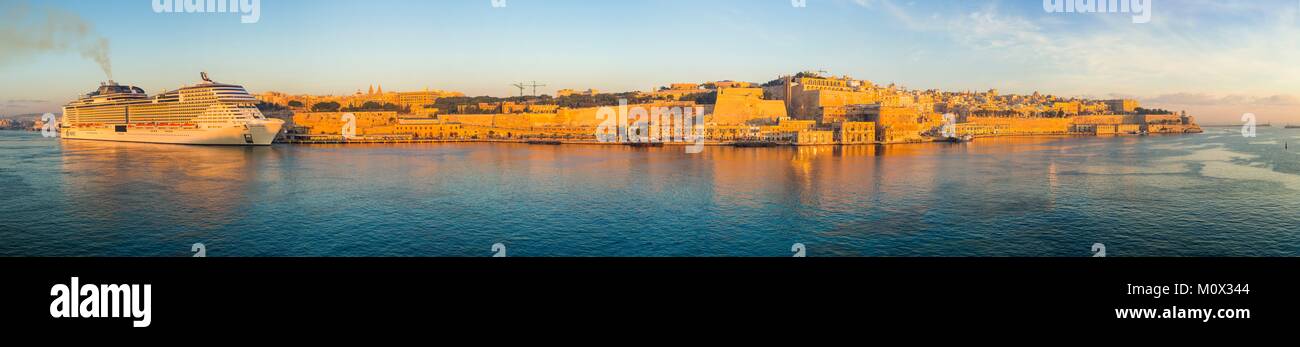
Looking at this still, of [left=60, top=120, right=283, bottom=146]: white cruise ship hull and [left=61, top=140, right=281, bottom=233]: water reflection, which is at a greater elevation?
[left=60, top=120, right=283, bottom=146]: white cruise ship hull

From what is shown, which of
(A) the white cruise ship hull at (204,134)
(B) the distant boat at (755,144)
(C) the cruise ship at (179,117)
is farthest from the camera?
(B) the distant boat at (755,144)

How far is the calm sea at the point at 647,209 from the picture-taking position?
7.44 m

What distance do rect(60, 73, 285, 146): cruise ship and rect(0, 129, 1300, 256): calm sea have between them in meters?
7.69

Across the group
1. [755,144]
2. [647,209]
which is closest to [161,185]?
[647,209]

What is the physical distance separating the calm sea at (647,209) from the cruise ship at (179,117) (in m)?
7.69

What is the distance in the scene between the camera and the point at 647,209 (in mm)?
9695

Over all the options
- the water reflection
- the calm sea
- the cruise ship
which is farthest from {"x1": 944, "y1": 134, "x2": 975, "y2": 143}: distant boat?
the cruise ship

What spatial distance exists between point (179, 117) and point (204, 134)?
71.3 inches

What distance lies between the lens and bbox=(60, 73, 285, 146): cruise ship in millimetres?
24641

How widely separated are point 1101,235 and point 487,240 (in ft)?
23.5

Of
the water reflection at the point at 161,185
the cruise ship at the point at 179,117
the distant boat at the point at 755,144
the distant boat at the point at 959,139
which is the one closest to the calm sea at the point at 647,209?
the water reflection at the point at 161,185

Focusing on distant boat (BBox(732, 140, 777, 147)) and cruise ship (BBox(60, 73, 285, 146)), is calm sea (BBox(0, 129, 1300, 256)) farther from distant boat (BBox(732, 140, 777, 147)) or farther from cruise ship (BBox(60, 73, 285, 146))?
distant boat (BBox(732, 140, 777, 147))

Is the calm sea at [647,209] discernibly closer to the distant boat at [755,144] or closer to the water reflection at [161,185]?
the water reflection at [161,185]

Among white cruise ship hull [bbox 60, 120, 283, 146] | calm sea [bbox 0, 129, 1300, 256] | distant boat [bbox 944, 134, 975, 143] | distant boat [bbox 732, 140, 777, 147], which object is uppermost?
white cruise ship hull [bbox 60, 120, 283, 146]
